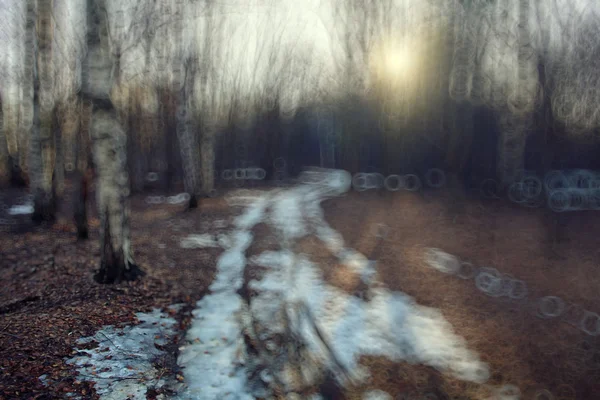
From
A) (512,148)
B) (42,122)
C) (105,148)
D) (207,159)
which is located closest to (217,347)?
(105,148)

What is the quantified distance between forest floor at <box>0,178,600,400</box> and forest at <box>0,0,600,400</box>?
36 mm

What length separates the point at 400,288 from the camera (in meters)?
7.17

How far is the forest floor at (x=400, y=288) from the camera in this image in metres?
4.19

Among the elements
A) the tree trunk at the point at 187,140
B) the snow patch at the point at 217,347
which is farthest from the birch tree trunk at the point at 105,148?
the tree trunk at the point at 187,140

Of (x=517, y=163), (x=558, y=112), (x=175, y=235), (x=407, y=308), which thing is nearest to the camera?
(x=407, y=308)

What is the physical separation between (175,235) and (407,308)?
701 centimetres

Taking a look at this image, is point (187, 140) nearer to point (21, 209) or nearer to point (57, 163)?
point (57, 163)

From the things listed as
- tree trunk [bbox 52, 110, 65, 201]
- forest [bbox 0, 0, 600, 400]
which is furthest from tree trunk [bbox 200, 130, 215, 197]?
tree trunk [bbox 52, 110, 65, 201]

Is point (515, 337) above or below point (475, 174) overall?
below

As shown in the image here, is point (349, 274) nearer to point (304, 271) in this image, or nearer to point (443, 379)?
point (304, 271)

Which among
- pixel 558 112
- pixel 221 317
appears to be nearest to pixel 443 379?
pixel 221 317

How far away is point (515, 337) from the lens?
16.8ft

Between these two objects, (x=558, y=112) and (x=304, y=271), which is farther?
(x=558, y=112)

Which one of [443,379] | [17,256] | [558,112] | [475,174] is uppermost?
[558,112]
